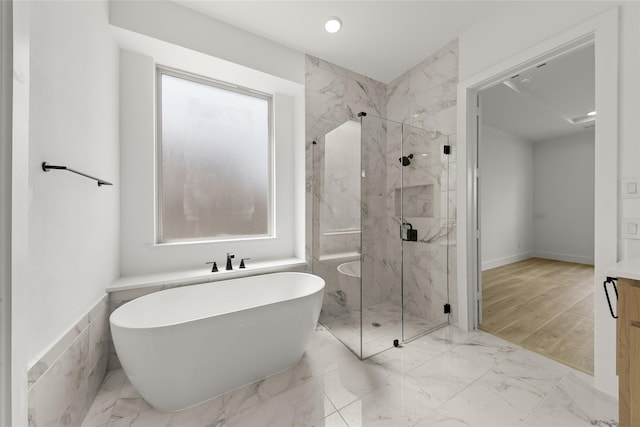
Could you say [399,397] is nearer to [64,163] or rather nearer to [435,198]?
[435,198]

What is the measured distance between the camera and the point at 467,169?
220 cm

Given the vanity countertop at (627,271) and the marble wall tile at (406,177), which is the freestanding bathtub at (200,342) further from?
the vanity countertop at (627,271)

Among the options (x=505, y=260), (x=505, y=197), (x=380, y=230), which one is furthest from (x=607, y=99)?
(x=505, y=260)

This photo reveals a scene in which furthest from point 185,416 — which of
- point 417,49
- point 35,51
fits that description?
point 417,49

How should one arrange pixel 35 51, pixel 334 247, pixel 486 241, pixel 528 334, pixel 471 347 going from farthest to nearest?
pixel 486 241 < pixel 334 247 < pixel 528 334 < pixel 471 347 < pixel 35 51

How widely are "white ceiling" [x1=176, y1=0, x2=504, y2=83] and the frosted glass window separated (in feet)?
2.16

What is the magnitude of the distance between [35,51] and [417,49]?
2.75m

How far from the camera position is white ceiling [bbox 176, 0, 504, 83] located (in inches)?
75.4

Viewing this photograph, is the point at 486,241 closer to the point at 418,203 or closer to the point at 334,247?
the point at 418,203

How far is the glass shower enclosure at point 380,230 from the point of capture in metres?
2.01

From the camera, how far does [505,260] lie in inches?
188

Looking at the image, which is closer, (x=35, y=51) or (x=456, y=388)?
(x=35, y=51)

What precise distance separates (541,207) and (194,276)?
6917mm

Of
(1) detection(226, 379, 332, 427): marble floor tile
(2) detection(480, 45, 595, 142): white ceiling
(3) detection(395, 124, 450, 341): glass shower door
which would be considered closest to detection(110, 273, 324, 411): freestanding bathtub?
(1) detection(226, 379, 332, 427): marble floor tile
